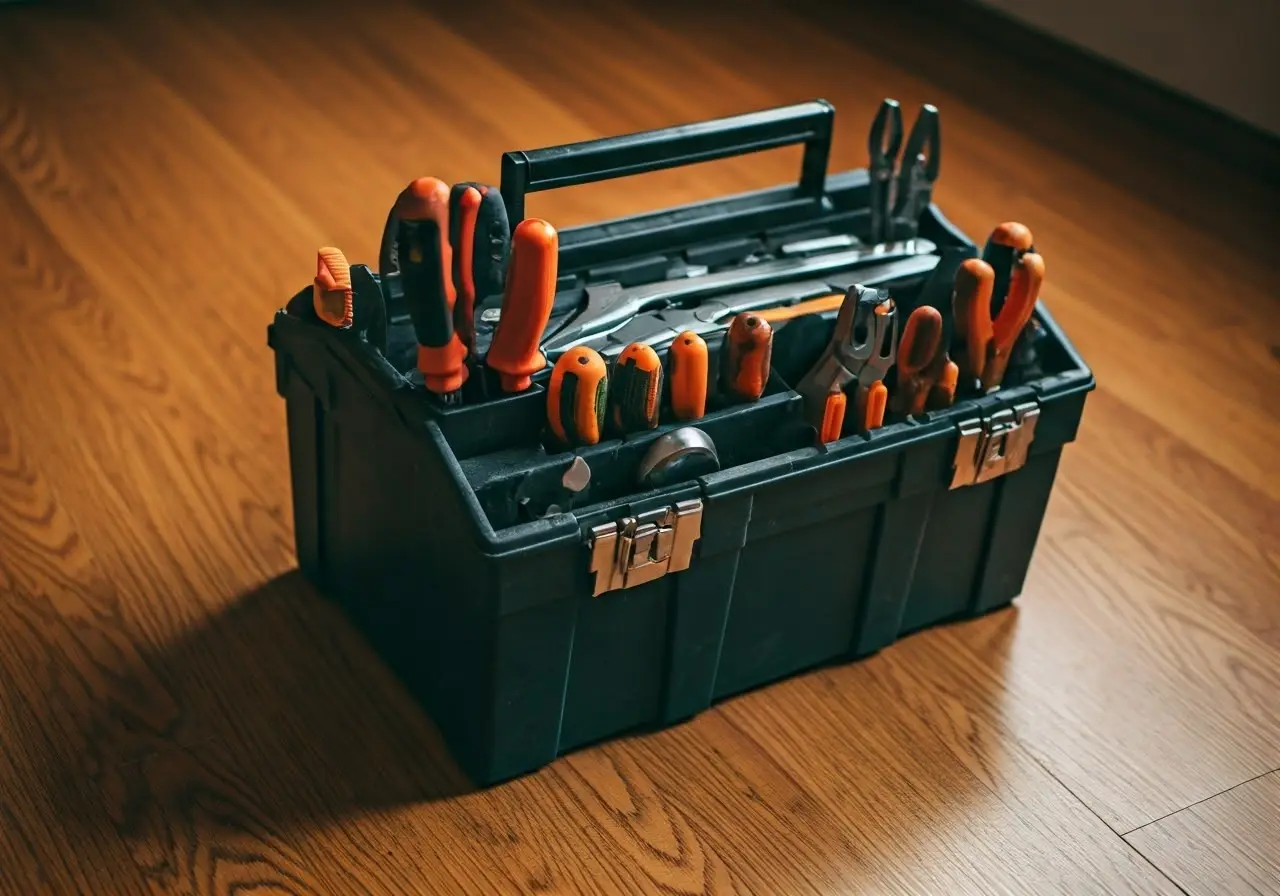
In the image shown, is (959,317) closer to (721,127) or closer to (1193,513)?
(721,127)

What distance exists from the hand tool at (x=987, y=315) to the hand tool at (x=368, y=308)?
396 millimetres

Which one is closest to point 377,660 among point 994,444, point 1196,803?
point 994,444

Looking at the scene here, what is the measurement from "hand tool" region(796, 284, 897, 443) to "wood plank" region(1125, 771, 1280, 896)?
13.5 inches

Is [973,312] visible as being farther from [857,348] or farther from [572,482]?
[572,482]

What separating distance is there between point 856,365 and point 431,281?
0.99 feet

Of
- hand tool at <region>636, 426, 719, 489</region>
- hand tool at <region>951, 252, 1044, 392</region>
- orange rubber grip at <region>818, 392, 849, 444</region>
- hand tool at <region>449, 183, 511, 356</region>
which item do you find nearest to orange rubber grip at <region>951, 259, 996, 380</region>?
hand tool at <region>951, 252, 1044, 392</region>

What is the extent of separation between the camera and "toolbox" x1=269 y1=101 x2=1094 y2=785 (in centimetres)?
104

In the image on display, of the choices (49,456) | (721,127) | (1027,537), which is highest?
(721,127)

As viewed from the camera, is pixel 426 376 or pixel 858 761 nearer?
pixel 426 376

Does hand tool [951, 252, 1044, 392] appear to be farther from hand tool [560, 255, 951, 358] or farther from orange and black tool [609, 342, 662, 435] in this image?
orange and black tool [609, 342, 662, 435]

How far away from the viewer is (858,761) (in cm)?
115

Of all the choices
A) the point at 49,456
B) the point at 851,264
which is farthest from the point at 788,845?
the point at 49,456

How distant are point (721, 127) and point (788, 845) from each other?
52cm

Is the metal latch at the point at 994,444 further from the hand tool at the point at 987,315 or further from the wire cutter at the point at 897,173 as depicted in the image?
the wire cutter at the point at 897,173
